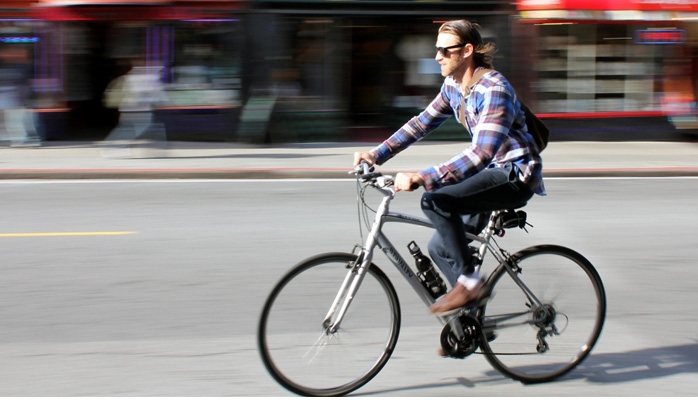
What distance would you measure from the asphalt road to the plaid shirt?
1.07m

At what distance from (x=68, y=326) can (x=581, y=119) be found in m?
13.7

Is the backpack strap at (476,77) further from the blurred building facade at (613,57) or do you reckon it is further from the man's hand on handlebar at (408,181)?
the blurred building facade at (613,57)

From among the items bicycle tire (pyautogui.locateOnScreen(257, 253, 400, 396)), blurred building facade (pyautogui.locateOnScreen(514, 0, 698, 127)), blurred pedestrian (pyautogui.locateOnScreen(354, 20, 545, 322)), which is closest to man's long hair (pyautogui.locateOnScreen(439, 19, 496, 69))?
blurred pedestrian (pyautogui.locateOnScreen(354, 20, 545, 322))

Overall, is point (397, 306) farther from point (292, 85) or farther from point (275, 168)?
point (292, 85)

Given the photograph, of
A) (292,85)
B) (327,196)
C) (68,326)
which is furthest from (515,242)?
(292,85)

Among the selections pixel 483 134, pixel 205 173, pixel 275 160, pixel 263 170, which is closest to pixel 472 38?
pixel 483 134

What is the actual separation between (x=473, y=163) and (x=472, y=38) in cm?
59

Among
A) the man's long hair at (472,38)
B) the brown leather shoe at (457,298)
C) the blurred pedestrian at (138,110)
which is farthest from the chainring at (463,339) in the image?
the blurred pedestrian at (138,110)

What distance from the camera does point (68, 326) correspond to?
536 cm

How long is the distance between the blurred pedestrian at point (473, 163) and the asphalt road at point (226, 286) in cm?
67

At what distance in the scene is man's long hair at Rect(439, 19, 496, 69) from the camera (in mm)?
4121

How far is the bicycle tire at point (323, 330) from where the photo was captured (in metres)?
4.05

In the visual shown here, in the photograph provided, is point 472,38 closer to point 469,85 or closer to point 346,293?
point 469,85

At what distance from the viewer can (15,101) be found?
49.8ft
